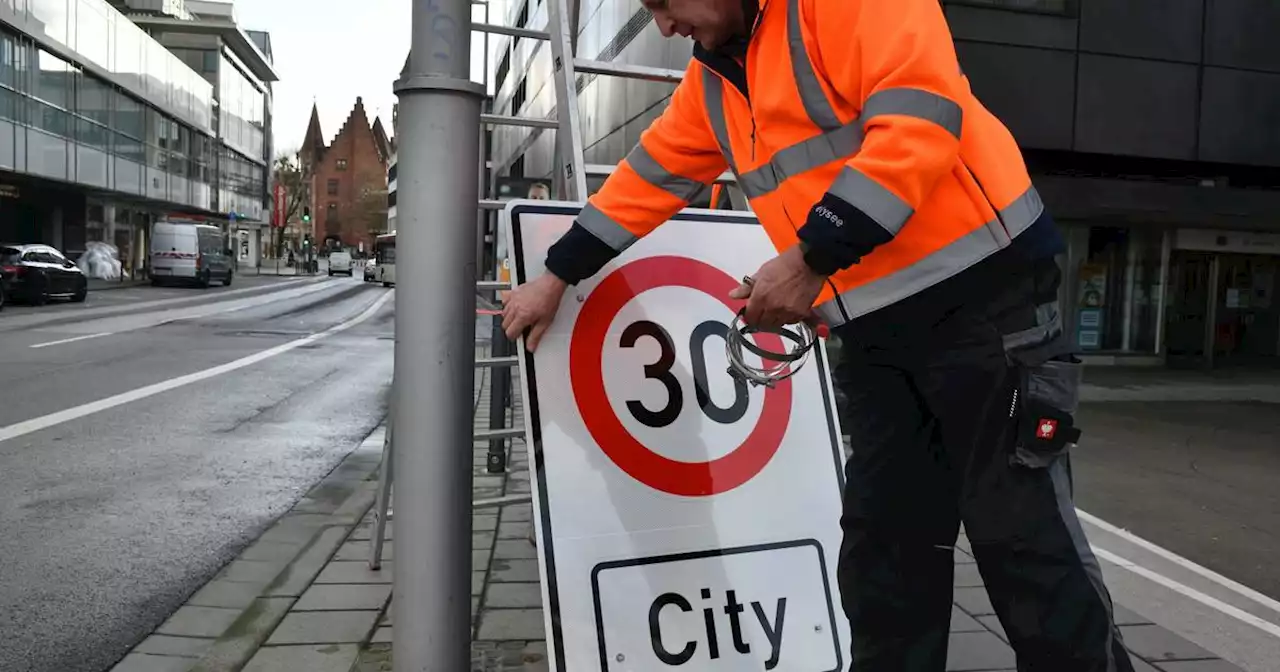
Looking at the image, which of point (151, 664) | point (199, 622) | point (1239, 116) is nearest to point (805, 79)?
point (151, 664)

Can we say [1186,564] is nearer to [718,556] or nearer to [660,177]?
[718,556]

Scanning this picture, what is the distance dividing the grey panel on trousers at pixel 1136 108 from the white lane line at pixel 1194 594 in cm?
1178

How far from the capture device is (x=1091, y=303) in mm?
18062

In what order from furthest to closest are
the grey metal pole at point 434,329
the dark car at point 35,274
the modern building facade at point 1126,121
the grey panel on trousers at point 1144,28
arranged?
the dark car at point 35,274
the grey panel on trousers at point 1144,28
the modern building facade at point 1126,121
the grey metal pole at point 434,329

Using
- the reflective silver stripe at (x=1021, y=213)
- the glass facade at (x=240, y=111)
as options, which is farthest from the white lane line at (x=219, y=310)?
the glass facade at (x=240, y=111)

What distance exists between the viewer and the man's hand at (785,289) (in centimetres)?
181

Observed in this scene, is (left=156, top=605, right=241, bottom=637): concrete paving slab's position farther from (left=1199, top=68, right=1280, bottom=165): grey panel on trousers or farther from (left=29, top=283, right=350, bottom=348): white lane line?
(left=1199, top=68, right=1280, bottom=165): grey panel on trousers

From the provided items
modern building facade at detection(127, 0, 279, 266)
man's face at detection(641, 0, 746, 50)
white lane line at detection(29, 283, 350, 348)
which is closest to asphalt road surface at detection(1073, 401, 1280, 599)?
man's face at detection(641, 0, 746, 50)

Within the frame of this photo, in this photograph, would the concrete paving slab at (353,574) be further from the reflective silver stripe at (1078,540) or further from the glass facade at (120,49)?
the glass facade at (120,49)

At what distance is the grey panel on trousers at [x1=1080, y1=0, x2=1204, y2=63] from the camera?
1508 cm

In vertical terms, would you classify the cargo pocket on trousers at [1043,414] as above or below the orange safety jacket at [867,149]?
below

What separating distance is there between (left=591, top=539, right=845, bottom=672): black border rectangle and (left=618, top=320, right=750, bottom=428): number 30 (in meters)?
0.31

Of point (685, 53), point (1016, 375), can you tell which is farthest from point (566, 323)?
point (685, 53)

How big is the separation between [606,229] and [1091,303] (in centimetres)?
1769
